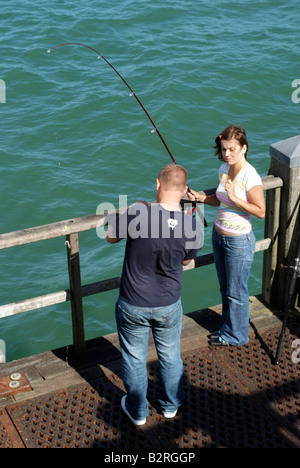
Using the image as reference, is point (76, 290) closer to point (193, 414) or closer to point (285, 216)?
point (193, 414)

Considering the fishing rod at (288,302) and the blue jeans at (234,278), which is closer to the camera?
the blue jeans at (234,278)

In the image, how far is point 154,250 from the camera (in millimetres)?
3789

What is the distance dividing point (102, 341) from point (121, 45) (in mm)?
12559

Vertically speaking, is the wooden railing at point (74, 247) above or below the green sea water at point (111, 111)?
above

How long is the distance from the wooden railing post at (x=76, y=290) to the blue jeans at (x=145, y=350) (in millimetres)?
708

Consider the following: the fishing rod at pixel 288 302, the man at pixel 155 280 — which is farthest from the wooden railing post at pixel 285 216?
the man at pixel 155 280

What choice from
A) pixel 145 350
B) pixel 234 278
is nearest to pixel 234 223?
pixel 234 278

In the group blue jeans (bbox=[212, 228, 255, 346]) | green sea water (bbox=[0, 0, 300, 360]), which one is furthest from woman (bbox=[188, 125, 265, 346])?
green sea water (bbox=[0, 0, 300, 360])

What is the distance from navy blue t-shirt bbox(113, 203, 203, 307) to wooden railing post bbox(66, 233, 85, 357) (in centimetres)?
74

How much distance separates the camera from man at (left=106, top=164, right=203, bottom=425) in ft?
12.3

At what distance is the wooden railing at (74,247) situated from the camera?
174 inches

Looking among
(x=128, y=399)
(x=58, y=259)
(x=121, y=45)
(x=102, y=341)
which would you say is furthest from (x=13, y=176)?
(x=128, y=399)

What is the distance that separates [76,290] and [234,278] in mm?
1129

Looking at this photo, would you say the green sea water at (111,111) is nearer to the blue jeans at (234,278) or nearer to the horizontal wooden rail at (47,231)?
the blue jeans at (234,278)
